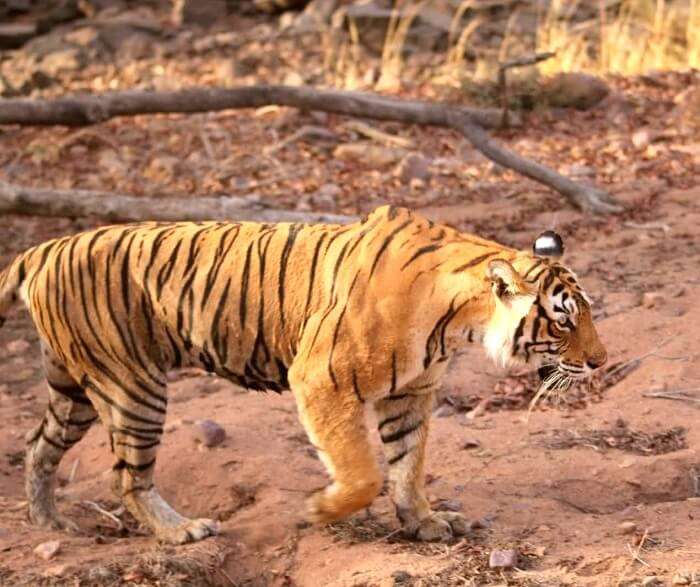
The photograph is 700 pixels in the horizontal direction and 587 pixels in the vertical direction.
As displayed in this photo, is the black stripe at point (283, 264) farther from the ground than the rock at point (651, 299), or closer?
farther from the ground

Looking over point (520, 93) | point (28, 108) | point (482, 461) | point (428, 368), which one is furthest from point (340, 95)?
point (428, 368)

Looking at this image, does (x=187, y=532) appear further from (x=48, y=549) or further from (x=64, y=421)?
(x=64, y=421)

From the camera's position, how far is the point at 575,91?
11.7 m

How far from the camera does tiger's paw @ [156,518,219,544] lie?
482cm

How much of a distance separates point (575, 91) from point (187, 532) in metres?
7.92

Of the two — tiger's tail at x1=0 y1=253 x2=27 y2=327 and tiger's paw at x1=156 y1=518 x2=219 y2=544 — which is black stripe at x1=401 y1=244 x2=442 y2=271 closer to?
tiger's paw at x1=156 y1=518 x2=219 y2=544

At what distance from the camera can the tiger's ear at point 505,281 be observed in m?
4.05

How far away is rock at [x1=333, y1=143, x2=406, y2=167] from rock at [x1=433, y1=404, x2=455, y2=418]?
4.61 metres

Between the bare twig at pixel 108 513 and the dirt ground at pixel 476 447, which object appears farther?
the bare twig at pixel 108 513

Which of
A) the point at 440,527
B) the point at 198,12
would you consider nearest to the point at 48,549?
the point at 440,527

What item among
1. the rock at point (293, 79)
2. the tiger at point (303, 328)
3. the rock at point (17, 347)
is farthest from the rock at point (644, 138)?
the tiger at point (303, 328)

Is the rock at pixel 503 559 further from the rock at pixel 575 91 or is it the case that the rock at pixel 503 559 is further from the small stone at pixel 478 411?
the rock at pixel 575 91

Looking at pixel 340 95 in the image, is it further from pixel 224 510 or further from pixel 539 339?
pixel 539 339

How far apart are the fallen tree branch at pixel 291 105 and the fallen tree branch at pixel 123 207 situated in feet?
2.36
